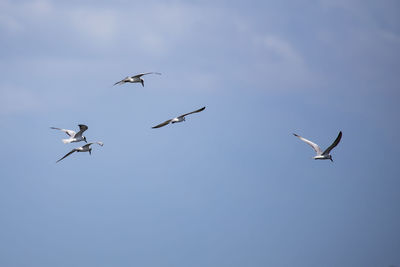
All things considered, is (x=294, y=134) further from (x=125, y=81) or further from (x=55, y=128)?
(x=55, y=128)

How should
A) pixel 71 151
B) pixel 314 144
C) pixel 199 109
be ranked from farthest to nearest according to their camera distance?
pixel 314 144
pixel 71 151
pixel 199 109

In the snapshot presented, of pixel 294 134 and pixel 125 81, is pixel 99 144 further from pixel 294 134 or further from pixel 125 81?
pixel 294 134

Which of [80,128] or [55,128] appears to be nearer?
[80,128]

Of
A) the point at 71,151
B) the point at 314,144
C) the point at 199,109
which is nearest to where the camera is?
the point at 199,109

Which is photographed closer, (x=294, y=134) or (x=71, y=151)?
(x=71, y=151)

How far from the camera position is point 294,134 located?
55.6 m

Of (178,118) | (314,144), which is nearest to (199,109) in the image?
(178,118)

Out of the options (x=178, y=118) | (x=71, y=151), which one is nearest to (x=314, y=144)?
(x=178, y=118)

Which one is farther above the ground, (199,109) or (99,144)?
(199,109)

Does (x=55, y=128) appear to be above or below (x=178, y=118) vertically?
below

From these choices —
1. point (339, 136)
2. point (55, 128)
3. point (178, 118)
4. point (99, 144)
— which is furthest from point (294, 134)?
point (55, 128)

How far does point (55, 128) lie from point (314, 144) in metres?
23.6

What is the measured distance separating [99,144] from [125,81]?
19.4ft

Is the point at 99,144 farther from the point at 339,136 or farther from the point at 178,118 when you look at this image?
the point at 339,136
